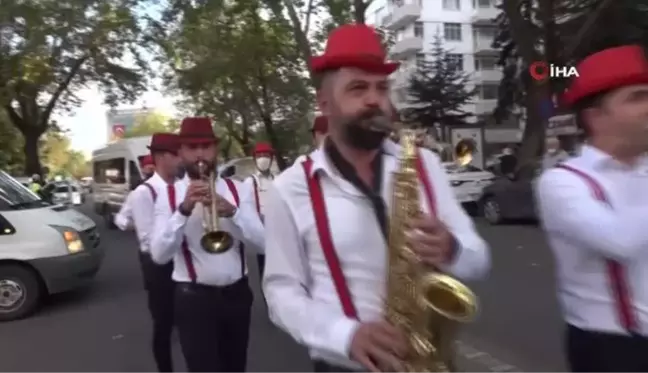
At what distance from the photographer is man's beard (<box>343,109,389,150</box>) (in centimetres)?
243

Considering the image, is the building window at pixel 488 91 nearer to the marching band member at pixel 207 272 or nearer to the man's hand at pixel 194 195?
the marching band member at pixel 207 272

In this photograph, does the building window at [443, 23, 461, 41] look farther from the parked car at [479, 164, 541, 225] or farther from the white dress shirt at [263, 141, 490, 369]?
the white dress shirt at [263, 141, 490, 369]

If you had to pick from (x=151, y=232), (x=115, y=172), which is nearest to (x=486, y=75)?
(x=115, y=172)

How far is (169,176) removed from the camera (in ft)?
18.1

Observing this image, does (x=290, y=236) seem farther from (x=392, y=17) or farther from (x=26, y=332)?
(x=392, y=17)

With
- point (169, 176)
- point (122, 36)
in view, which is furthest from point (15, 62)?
point (169, 176)

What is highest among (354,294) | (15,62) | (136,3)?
(136,3)

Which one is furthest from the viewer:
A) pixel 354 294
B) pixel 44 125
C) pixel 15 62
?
pixel 44 125

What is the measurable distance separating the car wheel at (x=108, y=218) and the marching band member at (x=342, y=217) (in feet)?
70.7

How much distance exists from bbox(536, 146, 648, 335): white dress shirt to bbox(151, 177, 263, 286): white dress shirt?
193cm

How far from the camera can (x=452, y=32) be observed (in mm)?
77000

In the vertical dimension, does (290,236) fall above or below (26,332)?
above

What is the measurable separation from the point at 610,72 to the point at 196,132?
2.51 meters

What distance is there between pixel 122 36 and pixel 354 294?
1183 inches
